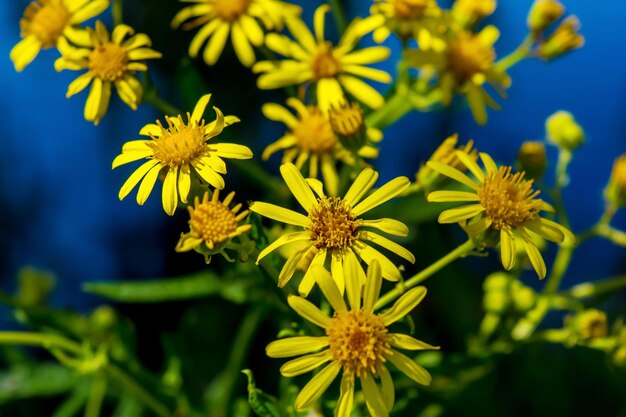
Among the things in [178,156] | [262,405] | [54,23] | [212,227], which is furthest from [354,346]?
[54,23]

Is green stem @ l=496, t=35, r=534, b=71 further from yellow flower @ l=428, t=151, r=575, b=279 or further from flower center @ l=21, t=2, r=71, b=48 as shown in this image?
flower center @ l=21, t=2, r=71, b=48

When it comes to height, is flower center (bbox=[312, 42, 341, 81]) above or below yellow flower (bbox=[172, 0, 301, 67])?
below

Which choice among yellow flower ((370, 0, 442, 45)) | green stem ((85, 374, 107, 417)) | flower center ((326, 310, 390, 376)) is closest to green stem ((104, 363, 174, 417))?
green stem ((85, 374, 107, 417))

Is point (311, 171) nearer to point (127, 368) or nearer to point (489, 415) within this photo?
point (127, 368)

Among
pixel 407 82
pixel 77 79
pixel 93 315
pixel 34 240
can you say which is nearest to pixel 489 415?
pixel 407 82

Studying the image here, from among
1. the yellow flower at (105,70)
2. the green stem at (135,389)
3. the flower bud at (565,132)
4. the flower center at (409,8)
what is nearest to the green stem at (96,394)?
the green stem at (135,389)

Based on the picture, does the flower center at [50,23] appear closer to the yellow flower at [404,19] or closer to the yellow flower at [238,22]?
the yellow flower at [238,22]
